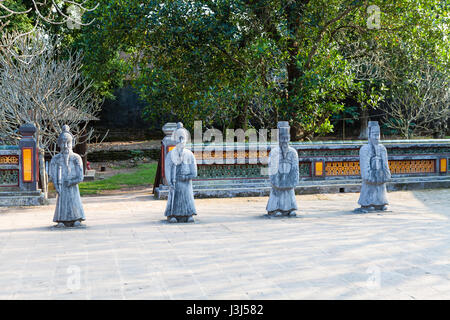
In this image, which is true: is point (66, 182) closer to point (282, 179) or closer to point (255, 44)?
point (282, 179)

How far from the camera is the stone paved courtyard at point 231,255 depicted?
542 cm

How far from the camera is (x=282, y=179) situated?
9.68 metres

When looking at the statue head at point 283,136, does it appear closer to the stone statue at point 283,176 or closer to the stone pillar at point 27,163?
the stone statue at point 283,176

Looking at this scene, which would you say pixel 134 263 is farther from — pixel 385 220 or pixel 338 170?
pixel 338 170

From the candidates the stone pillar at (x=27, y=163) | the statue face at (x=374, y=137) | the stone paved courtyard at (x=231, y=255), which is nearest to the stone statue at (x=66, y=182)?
the stone paved courtyard at (x=231, y=255)

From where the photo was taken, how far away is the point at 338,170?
1346 centimetres

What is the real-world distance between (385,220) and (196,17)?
681cm

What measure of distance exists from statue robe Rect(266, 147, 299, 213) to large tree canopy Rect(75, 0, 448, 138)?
3.72 m

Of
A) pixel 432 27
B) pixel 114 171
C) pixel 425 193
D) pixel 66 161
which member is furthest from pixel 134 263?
pixel 114 171

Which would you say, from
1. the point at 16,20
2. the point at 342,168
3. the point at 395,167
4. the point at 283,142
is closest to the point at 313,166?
the point at 342,168

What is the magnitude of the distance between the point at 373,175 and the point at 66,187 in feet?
18.8

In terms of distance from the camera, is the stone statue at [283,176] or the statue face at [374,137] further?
the statue face at [374,137]

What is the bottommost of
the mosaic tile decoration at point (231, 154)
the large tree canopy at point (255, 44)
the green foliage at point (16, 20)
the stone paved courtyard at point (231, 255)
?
the stone paved courtyard at point (231, 255)

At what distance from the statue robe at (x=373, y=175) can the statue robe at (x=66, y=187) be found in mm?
5372
